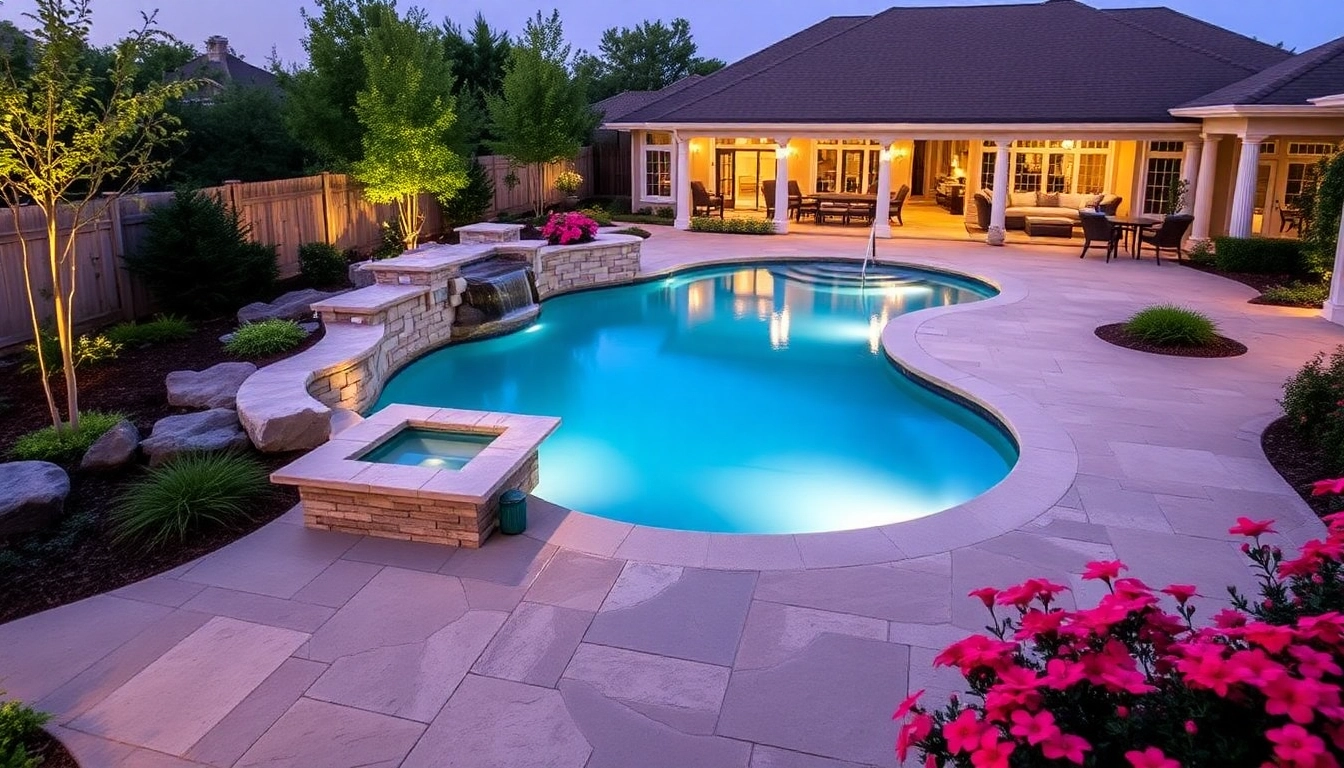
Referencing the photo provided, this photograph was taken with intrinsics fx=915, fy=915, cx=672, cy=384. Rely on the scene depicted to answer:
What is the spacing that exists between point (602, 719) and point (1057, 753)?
231cm

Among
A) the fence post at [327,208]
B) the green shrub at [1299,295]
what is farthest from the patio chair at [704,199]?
the green shrub at [1299,295]

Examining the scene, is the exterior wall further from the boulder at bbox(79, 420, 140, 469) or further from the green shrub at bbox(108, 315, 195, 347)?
the green shrub at bbox(108, 315, 195, 347)

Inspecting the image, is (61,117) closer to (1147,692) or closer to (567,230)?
(1147,692)

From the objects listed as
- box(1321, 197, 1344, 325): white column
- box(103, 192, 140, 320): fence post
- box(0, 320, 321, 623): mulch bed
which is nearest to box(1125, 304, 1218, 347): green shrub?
box(1321, 197, 1344, 325): white column

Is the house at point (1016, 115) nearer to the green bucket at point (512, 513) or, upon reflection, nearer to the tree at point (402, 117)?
the tree at point (402, 117)

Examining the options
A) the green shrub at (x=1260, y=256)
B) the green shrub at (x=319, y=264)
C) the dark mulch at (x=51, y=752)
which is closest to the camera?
the dark mulch at (x=51, y=752)

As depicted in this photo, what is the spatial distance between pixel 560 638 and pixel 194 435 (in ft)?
12.5

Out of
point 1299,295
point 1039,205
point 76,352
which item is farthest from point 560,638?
point 1039,205

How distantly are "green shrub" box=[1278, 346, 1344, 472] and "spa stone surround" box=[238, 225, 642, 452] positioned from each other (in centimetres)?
752

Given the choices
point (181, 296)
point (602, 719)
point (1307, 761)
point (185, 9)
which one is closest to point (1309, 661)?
point (1307, 761)

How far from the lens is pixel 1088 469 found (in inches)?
272

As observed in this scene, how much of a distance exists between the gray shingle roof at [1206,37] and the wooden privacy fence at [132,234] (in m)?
18.4

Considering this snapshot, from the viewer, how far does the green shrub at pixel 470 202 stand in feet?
62.4

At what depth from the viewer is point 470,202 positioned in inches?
755
